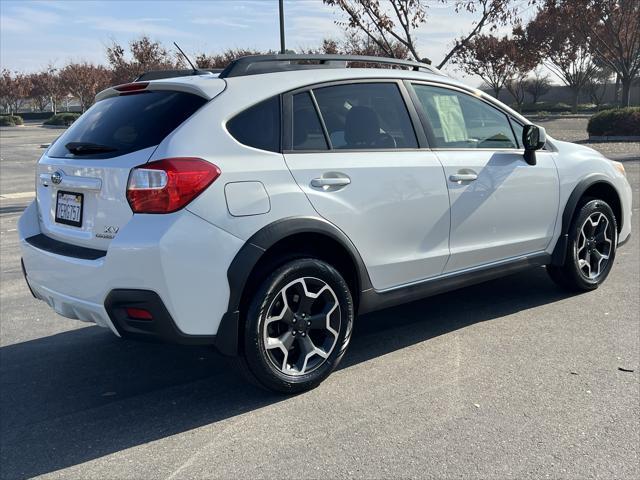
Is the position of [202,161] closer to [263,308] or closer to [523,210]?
[263,308]

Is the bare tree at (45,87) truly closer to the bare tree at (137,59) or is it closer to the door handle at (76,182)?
the bare tree at (137,59)

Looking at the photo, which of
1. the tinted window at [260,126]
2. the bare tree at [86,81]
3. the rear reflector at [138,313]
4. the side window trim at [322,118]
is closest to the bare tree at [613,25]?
the side window trim at [322,118]

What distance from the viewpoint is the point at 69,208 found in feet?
11.9

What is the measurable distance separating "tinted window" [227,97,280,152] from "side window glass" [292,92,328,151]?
0.12m

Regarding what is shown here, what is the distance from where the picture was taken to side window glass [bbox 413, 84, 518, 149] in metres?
4.39

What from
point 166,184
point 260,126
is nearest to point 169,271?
point 166,184

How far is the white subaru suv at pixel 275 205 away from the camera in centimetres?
321

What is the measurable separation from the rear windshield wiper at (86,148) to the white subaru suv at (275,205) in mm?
11

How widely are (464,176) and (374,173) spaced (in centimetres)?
80

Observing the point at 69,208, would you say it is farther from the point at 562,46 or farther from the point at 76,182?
the point at 562,46

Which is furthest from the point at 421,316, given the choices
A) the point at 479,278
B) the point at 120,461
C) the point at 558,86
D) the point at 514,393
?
the point at 558,86

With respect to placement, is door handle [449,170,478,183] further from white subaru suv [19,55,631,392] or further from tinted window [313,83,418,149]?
tinted window [313,83,418,149]

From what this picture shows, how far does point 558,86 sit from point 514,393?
71660 millimetres

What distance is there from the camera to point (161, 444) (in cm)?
319
